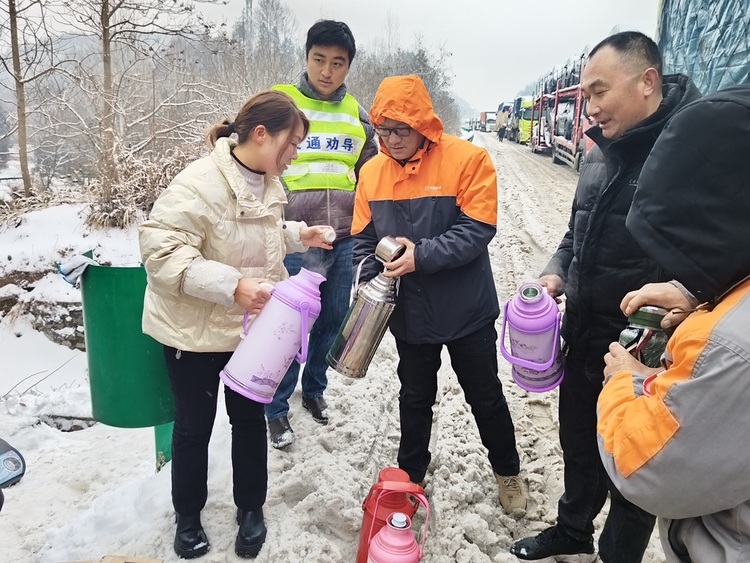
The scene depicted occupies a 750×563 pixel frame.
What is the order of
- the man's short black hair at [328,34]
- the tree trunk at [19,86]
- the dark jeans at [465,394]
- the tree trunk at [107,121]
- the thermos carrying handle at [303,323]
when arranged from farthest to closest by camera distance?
the tree trunk at [19,86]
the tree trunk at [107,121]
the man's short black hair at [328,34]
the dark jeans at [465,394]
the thermos carrying handle at [303,323]

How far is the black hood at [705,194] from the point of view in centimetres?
104

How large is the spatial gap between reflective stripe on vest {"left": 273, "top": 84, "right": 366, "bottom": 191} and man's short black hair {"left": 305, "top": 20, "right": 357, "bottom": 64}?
0.29 meters

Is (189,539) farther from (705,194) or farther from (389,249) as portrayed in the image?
(705,194)

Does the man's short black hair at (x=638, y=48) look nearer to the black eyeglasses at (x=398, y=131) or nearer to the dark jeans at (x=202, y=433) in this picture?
the black eyeglasses at (x=398, y=131)

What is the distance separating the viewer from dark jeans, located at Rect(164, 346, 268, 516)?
7.23 ft

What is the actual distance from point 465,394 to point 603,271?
982mm

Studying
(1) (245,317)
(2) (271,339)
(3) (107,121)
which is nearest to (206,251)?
(1) (245,317)

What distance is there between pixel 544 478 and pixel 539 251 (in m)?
4.98

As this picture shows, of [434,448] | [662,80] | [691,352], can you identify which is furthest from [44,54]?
[691,352]

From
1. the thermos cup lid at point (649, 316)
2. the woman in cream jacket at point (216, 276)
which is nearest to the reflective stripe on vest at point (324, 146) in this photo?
the woman in cream jacket at point (216, 276)

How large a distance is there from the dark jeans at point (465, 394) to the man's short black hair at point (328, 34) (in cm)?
171

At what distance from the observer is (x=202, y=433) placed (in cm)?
228

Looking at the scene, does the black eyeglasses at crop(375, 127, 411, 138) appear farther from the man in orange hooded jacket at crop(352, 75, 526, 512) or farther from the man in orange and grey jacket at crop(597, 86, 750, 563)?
the man in orange and grey jacket at crop(597, 86, 750, 563)

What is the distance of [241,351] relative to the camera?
2096 mm
